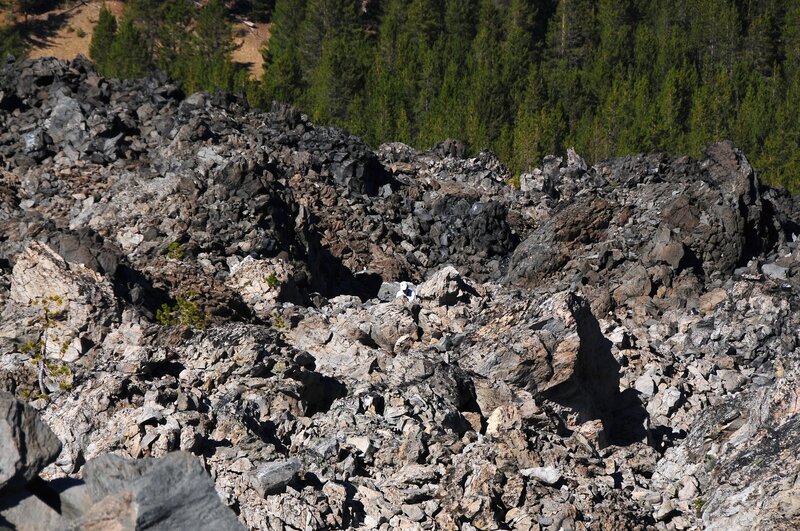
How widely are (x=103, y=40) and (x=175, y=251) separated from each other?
157ft

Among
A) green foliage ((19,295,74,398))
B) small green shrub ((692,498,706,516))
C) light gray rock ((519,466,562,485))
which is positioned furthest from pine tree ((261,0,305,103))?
small green shrub ((692,498,706,516))

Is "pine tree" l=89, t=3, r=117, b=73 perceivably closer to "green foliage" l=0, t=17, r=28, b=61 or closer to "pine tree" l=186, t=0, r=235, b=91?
"green foliage" l=0, t=17, r=28, b=61

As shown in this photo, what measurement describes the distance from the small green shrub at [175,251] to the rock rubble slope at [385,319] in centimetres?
4

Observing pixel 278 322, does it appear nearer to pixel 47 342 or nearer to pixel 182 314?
pixel 182 314

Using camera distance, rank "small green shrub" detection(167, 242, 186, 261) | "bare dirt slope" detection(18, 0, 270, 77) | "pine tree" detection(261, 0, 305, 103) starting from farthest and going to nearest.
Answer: "bare dirt slope" detection(18, 0, 270, 77) → "pine tree" detection(261, 0, 305, 103) → "small green shrub" detection(167, 242, 186, 261)

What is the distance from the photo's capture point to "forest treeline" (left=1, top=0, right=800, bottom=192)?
63.0 m

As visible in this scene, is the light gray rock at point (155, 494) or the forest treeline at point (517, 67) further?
the forest treeline at point (517, 67)

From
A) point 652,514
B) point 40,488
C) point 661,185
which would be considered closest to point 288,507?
point 652,514

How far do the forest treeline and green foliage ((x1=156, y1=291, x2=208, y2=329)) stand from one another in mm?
36057

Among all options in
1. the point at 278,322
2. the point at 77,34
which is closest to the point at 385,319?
the point at 278,322

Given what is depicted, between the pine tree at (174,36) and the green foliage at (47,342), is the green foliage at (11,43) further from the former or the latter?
the green foliage at (47,342)

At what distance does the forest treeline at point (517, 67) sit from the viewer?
63.0 m

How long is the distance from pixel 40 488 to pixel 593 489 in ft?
29.6

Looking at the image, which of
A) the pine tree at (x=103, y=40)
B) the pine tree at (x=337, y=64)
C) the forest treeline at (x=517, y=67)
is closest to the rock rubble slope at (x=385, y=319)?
the forest treeline at (x=517, y=67)
